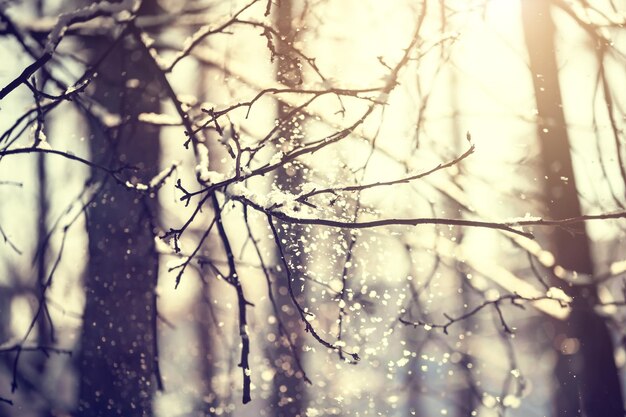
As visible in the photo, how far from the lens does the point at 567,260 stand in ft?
8.31

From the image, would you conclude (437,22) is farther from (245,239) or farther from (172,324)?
(172,324)

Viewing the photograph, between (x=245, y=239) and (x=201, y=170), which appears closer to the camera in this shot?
(x=201, y=170)

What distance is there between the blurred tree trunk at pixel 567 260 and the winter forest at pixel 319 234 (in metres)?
0.01

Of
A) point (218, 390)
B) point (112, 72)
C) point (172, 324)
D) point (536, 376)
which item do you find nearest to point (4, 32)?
point (112, 72)

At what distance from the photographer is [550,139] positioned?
2613 millimetres

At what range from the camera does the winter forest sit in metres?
2.33

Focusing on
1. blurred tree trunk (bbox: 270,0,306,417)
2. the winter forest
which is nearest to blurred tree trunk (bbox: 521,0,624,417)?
the winter forest

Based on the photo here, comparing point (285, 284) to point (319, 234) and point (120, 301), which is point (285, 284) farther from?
point (120, 301)

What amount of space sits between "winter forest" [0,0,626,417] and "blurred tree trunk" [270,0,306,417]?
0.01 meters

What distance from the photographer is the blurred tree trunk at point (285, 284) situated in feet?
7.01

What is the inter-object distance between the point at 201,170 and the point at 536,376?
2229 millimetres

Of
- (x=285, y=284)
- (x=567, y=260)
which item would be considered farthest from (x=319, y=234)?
(x=567, y=260)

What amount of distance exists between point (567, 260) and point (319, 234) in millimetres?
1256

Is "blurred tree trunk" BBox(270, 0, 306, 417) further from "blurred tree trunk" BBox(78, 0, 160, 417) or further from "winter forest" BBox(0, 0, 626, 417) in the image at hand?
"blurred tree trunk" BBox(78, 0, 160, 417)
